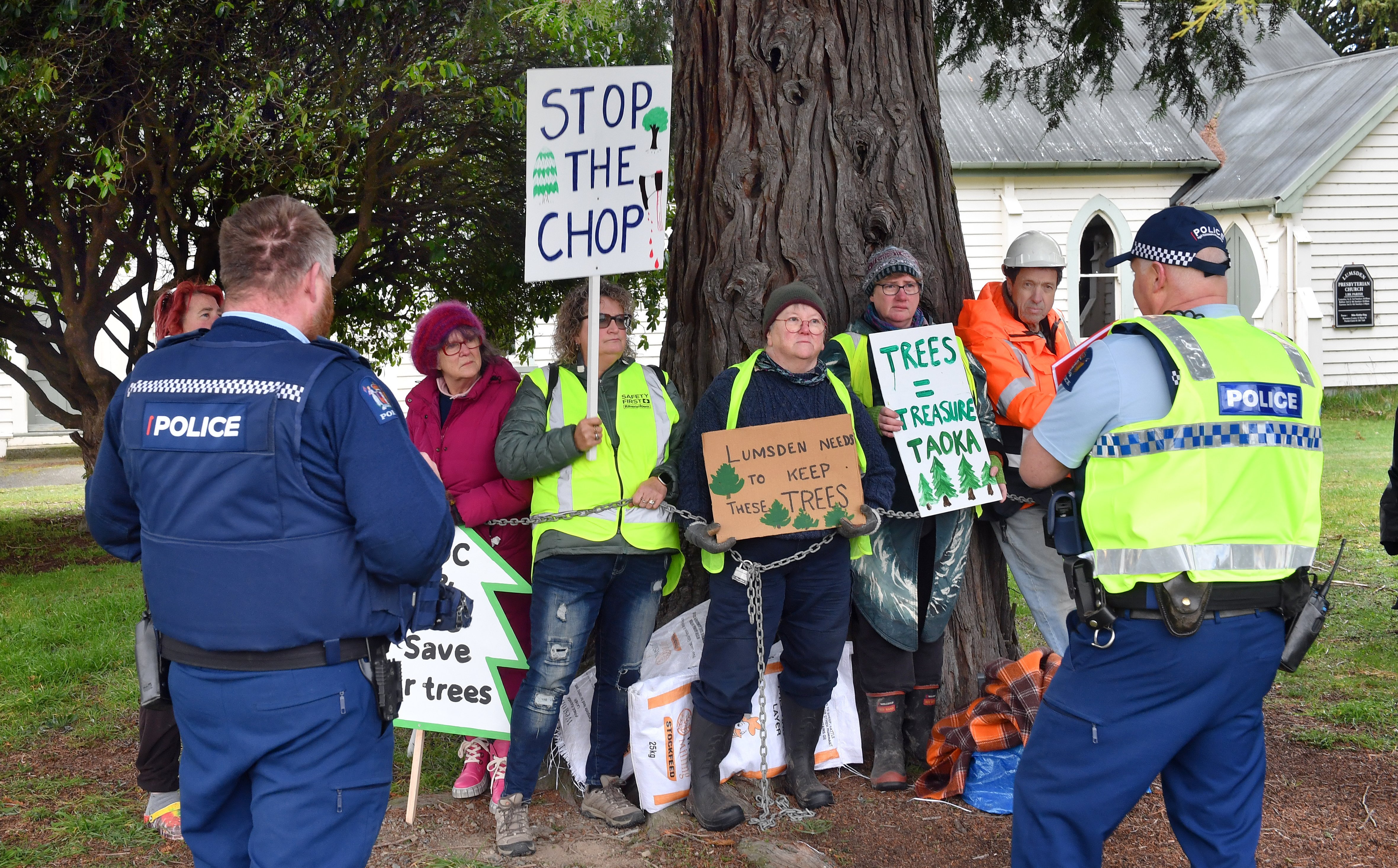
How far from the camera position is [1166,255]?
9.73 feet

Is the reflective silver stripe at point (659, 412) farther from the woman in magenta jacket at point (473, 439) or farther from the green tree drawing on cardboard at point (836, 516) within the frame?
the green tree drawing on cardboard at point (836, 516)

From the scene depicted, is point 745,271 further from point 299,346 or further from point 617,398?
point 299,346

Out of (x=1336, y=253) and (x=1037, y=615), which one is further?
(x=1336, y=253)

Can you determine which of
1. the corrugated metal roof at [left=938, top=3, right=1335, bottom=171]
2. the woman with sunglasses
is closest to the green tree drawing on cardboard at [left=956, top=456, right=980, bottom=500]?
the woman with sunglasses

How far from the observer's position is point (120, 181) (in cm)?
905

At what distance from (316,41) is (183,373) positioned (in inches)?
303

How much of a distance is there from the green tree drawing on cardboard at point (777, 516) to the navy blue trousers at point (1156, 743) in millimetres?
1420

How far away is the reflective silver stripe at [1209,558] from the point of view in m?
2.74

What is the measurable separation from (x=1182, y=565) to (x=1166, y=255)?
0.84 metres

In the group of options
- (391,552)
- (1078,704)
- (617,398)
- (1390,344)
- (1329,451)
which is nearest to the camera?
(391,552)

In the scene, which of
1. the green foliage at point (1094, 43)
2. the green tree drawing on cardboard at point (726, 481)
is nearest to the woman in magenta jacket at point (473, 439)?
the green tree drawing on cardboard at point (726, 481)

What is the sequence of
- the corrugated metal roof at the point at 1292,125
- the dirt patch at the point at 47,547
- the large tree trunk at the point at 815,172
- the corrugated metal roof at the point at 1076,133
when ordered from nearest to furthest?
the large tree trunk at the point at 815,172 → the dirt patch at the point at 47,547 → the corrugated metal roof at the point at 1292,125 → the corrugated metal roof at the point at 1076,133

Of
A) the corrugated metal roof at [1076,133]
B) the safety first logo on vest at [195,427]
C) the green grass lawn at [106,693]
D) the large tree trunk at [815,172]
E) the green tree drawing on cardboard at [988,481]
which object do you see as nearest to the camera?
the safety first logo on vest at [195,427]

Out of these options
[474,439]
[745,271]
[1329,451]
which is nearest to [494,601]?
[474,439]
